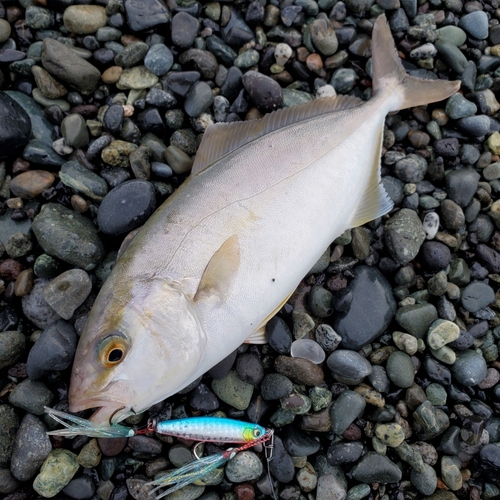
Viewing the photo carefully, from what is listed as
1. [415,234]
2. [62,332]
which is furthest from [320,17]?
[62,332]

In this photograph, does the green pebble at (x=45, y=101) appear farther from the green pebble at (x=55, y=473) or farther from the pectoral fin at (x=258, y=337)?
the green pebble at (x=55, y=473)

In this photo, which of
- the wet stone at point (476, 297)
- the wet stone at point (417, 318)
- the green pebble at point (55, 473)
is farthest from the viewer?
the wet stone at point (476, 297)

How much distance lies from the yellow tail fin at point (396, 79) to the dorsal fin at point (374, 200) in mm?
364

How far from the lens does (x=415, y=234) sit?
318 cm

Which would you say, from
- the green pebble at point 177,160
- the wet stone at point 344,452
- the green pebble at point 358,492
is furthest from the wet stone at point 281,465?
the green pebble at point 177,160

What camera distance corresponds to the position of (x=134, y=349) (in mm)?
2076

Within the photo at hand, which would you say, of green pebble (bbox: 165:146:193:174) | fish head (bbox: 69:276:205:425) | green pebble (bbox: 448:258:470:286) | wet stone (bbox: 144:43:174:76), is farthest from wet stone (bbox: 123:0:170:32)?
green pebble (bbox: 448:258:470:286)

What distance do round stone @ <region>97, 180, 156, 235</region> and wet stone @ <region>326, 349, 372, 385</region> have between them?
1697mm

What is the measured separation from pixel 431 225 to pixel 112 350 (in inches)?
100

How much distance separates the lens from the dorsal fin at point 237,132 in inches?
107

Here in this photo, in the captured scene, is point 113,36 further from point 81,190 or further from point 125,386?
point 125,386

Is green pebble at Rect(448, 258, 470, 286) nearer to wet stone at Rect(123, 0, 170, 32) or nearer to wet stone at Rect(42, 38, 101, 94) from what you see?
wet stone at Rect(123, 0, 170, 32)

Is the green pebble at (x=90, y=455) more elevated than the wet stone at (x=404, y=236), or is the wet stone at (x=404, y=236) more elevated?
the wet stone at (x=404, y=236)

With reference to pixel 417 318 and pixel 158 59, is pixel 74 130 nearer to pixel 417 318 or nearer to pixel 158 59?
pixel 158 59
